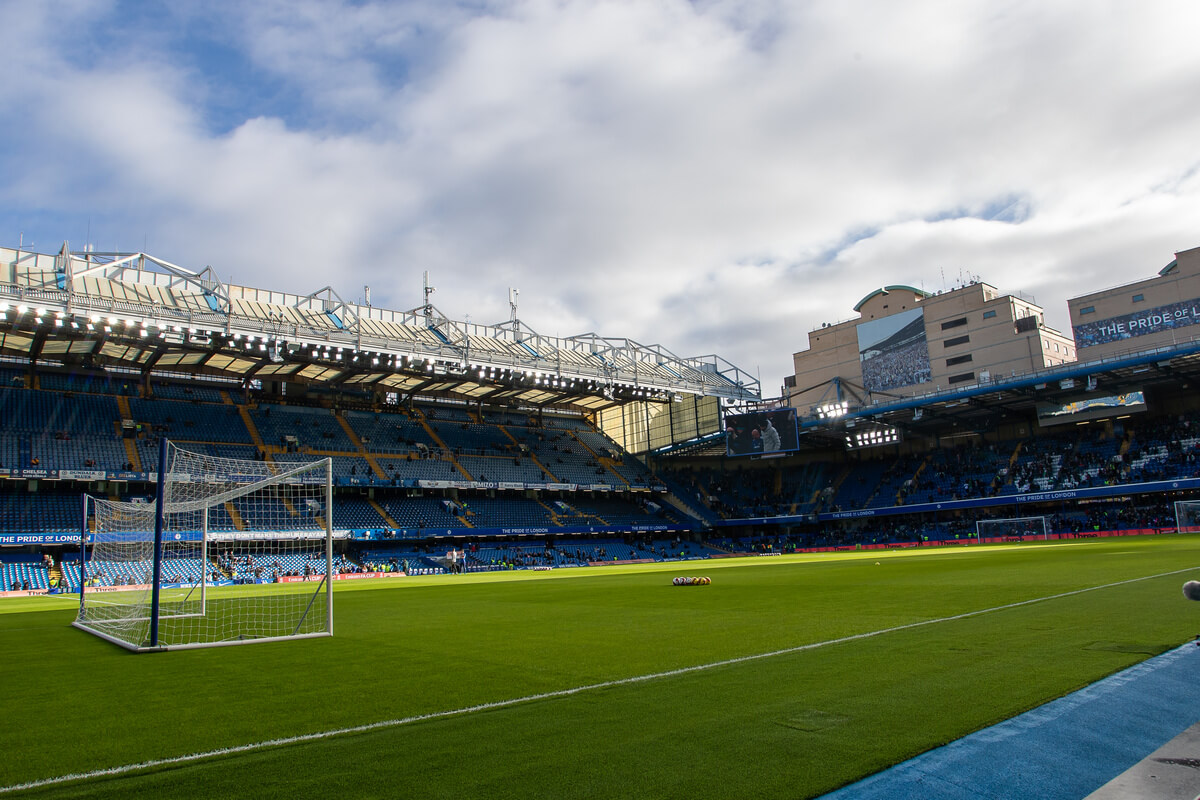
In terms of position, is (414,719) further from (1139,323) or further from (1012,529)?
(1139,323)

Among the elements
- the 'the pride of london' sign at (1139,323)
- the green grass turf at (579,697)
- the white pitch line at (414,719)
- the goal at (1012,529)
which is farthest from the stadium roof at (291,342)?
the white pitch line at (414,719)

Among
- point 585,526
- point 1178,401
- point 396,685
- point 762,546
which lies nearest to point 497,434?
point 585,526

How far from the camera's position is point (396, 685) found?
22.7 feet

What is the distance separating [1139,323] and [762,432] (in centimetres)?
2862

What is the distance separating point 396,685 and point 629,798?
402 cm

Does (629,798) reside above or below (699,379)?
below

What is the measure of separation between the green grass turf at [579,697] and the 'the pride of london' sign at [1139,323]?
52.1 metres

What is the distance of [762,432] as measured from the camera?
55.9 m

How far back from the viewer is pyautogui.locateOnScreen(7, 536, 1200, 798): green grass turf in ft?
13.3

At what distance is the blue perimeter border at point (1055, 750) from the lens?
11.3 feet

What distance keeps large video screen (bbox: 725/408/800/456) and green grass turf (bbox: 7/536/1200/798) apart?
42.9 meters

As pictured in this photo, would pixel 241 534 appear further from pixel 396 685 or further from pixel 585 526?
pixel 396 685

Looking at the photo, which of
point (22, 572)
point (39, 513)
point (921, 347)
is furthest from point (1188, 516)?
point (39, 513)

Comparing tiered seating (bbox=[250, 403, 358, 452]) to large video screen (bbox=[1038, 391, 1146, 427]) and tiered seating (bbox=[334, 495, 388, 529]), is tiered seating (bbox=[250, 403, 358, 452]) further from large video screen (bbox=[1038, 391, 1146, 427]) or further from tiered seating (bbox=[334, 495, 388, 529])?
large video screen (bbox=[1038, 391, 1146, 427])
